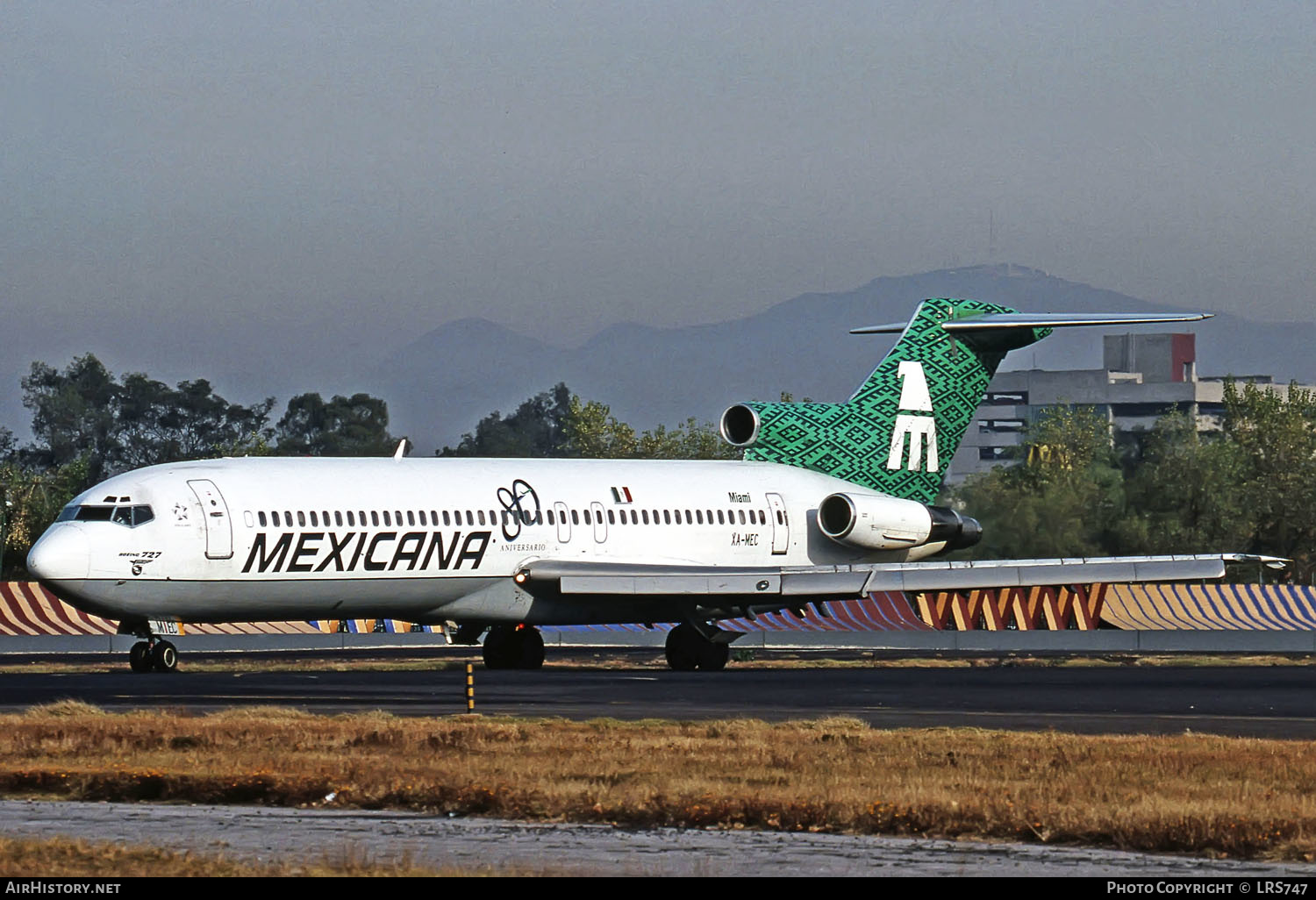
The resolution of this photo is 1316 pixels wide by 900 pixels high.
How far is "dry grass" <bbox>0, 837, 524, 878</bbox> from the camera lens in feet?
38.8

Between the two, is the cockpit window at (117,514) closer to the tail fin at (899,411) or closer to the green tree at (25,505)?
the tail fin at (899,411)

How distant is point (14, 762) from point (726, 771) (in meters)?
6.34

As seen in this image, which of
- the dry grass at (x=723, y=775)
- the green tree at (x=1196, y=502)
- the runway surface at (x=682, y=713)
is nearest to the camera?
the runway surface at (x=682, y=713)

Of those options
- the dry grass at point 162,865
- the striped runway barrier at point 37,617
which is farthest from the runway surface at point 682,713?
the striped runway barrier at point 37,617

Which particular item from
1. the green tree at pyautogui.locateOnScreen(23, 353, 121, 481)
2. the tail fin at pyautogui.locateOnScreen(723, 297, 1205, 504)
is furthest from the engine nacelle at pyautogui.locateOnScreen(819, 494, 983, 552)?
the green tree at pyautogui.locateOnScreen(23, 353, 121, 481)

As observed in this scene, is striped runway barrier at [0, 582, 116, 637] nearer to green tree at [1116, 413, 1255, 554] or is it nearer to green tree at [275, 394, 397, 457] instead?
green tree at [1116, 413, 1255, 554]

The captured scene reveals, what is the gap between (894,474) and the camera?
4844 cm

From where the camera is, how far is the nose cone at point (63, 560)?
34.8 meters

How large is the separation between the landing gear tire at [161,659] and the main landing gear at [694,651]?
32.6 feet

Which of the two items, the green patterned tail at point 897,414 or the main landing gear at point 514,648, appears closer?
the main landing gear at point 514,648

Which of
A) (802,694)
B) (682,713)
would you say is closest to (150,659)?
(802,694)

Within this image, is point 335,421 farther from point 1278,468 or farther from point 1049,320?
point 1049,320

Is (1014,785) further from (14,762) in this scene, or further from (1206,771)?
(14,762)
